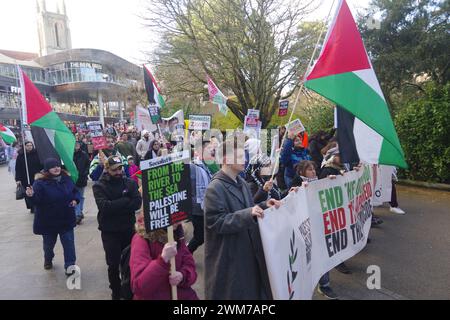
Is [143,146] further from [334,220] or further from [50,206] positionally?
[334,220]

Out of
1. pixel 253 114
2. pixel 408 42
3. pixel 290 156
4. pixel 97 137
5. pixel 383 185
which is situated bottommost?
pixel 383 185

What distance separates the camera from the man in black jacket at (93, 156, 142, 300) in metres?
4.12

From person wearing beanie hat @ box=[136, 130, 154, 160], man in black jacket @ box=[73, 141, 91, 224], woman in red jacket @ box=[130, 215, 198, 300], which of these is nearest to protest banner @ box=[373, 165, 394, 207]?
woman in red jacket @ box=[130, 215, 198, 300]

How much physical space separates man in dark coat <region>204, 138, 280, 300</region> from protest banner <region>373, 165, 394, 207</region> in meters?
4.96

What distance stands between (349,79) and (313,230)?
61.7 inches

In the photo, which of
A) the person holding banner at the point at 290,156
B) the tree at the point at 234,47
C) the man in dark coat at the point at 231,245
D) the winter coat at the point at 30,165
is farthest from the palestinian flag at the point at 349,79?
the tree at the point at 234,47

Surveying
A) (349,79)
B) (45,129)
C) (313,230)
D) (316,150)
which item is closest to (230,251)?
(313,230)

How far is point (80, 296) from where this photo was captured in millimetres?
4559

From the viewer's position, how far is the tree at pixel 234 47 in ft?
56.5

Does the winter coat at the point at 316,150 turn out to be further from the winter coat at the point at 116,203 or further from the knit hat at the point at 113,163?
the knit hat at the point at 113,163

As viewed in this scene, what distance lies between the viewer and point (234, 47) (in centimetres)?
1772

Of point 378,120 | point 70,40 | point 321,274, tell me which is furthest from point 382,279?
point 70,40

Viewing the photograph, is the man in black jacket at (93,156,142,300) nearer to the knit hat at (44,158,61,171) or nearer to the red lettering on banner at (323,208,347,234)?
the knit hat at (44,158,61,171)

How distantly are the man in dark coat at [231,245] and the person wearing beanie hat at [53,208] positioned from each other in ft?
9.99
